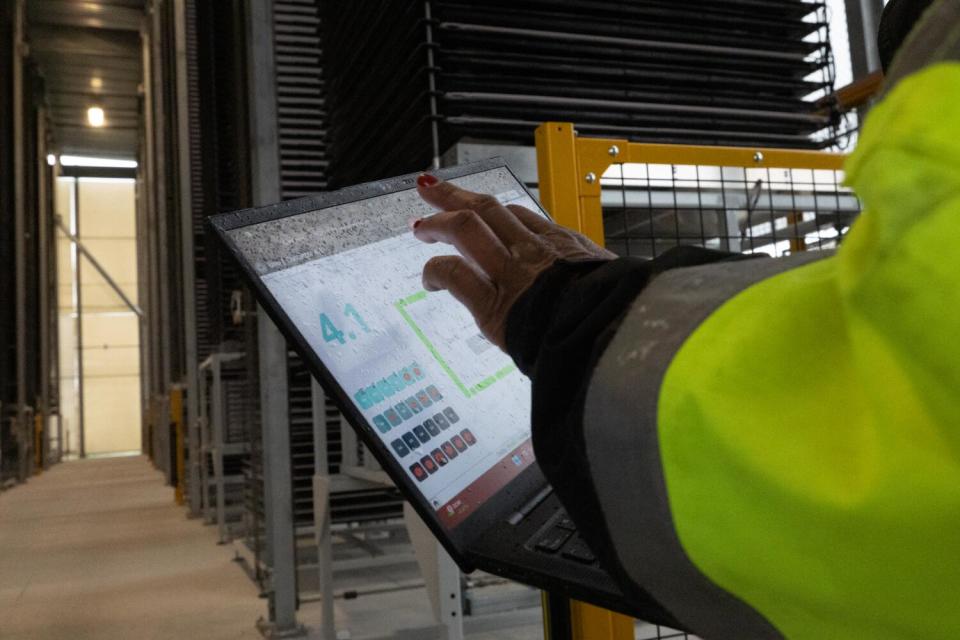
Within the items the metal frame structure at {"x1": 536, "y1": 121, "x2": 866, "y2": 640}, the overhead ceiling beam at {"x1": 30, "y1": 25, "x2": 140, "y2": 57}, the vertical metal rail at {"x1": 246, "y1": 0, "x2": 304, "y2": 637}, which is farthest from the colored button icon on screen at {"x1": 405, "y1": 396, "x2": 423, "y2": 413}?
the overhead ceiling beam at {"x1": 30, "y1": 25, "x2": 140, "y2": 57}

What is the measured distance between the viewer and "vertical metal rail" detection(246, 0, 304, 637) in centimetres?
340

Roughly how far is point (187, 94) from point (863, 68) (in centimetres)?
Result: 626

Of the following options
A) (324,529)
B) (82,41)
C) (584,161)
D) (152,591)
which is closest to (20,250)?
(82,41)

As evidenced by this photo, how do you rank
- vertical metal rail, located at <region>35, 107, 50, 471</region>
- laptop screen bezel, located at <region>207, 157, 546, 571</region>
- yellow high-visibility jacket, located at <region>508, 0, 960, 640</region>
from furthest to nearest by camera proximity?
vertical metal rail, located at <region>35, 107, 50, 471</region>
laptop screen bezel, located at <region>207, 157, 546, 571</region>
yellow high-visibility jacket, located at <region>508, 0, 960, 640</region>

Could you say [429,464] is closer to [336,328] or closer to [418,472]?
[418,472]

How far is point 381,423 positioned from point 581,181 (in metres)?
0.66

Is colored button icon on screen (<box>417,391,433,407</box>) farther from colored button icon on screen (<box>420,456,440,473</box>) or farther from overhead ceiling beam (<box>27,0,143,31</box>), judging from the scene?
overhead ceiling beam (<box>27,0,143,31</box>)

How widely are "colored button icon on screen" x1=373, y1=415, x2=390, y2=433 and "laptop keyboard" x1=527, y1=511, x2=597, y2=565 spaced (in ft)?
0.56

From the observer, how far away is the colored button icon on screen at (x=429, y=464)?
814 mm

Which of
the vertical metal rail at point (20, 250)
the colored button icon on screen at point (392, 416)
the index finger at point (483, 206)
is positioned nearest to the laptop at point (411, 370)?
the colored button icon on screen at point (392, 416)

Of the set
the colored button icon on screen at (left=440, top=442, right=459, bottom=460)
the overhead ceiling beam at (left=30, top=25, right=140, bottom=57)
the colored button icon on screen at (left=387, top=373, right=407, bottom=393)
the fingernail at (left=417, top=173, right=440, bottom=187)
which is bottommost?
the colored button icon on screen at (left=440, top=442, right=459, bottom=460)

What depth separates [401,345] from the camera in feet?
2.75

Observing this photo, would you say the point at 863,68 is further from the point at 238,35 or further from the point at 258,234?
the point at 238,35

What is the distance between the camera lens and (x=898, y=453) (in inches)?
14.6
